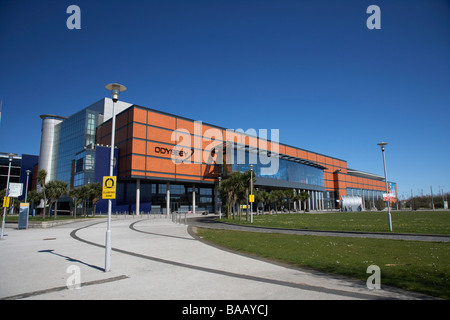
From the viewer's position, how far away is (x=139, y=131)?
57.8m

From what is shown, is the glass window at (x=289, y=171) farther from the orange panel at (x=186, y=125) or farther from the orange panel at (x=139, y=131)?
the orange panel at (x=139, y=131)

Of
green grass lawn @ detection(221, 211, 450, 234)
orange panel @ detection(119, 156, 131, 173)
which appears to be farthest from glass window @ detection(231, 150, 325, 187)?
green grass lawn @ detection(221, 211, 450, 234)

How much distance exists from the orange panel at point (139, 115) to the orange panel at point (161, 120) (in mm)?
982

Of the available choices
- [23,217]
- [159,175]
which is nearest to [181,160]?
[159,175]

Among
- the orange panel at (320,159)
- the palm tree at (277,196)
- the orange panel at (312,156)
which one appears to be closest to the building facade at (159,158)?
the palm tree at (277,196)

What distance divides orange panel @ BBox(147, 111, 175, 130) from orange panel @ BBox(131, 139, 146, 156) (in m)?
5.17

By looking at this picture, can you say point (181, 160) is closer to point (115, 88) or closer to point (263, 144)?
point (263, 144)

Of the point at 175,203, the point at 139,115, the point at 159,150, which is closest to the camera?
the point at 139,115

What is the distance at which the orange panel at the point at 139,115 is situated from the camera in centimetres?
5767

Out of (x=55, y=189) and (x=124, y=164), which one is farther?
(x=124, y=164)

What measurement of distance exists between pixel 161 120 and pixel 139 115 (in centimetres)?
545
